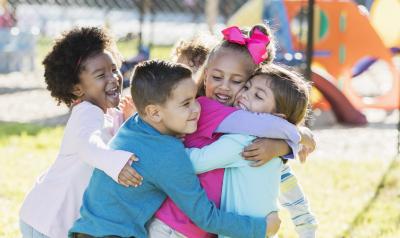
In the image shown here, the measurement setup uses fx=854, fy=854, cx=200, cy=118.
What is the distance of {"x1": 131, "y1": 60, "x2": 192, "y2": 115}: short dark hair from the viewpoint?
3.15 meters

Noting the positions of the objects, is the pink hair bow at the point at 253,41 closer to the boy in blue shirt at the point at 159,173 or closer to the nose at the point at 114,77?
the boy in blue shirt at the point at 159,173

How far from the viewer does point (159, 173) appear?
311 cm

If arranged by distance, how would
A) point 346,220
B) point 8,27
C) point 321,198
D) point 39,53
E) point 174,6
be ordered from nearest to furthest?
point 346,220 → point 321,198 → point 8,27 → point 39,53 → point 174,6

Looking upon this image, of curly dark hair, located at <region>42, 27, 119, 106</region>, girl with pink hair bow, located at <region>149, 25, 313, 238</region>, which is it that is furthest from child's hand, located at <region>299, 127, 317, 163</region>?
curly dark hair, located at <region>42, 27, 119, 106</region>

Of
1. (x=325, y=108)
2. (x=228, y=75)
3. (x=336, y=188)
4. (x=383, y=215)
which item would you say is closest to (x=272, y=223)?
(x=228, y=75)

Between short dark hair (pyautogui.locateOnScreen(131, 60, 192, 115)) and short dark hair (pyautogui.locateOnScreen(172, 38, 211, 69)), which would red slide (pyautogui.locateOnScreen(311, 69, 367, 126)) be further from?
short dark hair (pyautogui.locateOnScreen(131, 60, 192, 115))

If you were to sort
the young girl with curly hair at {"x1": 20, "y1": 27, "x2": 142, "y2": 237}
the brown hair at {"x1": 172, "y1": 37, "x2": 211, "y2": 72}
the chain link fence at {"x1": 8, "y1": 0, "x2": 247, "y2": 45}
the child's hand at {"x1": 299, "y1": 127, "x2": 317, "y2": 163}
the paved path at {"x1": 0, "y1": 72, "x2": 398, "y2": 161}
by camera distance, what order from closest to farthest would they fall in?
the child's hand at {"x1": 299, "y1": 127, "x2": 317, "y2": 163} < the young girl with curly hair at {"x1": 20, "y1": 27, "x2": 142, "y2": 237} < the brown hair at {"x1": 172, "y1": 37, "x2": 211, "y2": 72} < the paved path at {"x1": 0, "y1": 72, "x2": 398, "y2": 161} < the chain link fence at {"x1": 8, "y1": 0, "x2": 247, "y2": 45}

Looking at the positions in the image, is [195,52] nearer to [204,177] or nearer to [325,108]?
[204,177]

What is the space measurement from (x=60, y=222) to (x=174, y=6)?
1967cm

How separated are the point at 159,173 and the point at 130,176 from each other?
0.36ft

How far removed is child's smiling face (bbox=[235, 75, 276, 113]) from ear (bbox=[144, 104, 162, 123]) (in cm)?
36

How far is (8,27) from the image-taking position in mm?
14102

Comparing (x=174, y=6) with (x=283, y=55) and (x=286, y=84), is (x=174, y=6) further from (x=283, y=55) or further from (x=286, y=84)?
(x=286, y=84)

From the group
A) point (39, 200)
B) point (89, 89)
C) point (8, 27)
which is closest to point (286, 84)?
point (89, 89)
